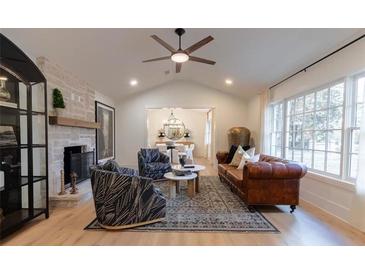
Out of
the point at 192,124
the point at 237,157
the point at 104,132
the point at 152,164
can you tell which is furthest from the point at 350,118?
the point at 192,124

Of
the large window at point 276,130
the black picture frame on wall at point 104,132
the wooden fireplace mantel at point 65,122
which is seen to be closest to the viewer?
the wooden fireplace mantel at point 65,122

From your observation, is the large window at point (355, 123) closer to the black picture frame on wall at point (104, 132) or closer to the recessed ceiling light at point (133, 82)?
the recessed ceiling light at point (133, 82)

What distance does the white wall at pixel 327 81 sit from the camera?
284 cm

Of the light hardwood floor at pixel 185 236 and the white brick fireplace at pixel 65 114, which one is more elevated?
the white brick fireplace at pixel 65 114

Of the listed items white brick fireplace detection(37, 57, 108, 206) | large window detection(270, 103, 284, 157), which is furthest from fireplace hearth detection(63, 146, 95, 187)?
large window detection(270, 103, 284, 157)

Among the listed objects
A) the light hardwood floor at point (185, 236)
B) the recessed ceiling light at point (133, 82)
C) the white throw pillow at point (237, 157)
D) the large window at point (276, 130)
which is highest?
the recessed ceiling light at point (133, 82)

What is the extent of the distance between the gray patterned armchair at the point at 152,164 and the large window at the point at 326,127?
2826 millimetres

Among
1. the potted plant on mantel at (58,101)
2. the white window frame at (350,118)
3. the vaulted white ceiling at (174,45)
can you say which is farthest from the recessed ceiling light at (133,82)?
the white window frame at (350,118)

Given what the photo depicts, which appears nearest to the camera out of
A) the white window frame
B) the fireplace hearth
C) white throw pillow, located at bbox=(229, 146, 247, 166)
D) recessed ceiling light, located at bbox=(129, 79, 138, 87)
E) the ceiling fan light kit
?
the white window frame

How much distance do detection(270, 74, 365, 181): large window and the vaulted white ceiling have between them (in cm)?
63

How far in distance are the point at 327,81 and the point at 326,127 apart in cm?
74

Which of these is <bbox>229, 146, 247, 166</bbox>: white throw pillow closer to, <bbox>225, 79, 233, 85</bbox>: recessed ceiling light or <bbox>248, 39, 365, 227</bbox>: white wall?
<bbox>248, 39, 365, 227</bbox>: white wall

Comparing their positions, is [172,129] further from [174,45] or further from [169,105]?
[174,45]

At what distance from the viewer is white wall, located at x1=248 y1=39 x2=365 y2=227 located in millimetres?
2838
